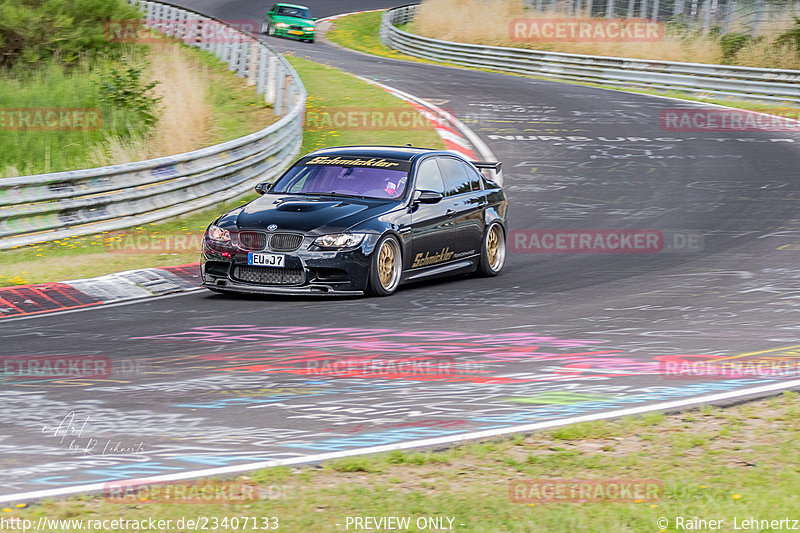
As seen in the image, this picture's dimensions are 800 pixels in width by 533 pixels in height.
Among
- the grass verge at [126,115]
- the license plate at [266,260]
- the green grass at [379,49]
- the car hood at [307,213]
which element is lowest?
the green grass at [379,49]

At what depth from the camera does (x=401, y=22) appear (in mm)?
57438

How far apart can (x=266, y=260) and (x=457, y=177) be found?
3006 millimetres

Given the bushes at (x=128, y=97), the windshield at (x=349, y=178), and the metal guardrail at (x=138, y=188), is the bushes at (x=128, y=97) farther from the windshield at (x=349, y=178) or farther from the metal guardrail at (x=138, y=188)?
the windshield at (x=349, y=178)

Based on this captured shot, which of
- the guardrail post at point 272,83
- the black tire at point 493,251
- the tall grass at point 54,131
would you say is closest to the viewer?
the black tire at point 493,251

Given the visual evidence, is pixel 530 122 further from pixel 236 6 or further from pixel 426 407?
pixel 236 6

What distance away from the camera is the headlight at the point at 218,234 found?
11359 millimetres

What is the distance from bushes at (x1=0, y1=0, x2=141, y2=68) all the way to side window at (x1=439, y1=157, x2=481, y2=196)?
14889 millimetres

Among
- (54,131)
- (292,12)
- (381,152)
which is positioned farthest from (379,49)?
(381,152)

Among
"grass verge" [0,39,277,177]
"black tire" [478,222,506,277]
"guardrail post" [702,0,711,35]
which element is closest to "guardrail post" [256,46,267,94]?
"grass verge" [0,39,277,177]

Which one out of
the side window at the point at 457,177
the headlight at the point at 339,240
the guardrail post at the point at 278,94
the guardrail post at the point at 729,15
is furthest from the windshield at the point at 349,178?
the guardrail post at the point at 729,15

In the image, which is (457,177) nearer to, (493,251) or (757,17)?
(493,251)

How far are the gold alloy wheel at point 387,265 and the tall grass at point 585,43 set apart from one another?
2720cm

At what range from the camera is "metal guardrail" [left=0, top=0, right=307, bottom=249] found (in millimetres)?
13750

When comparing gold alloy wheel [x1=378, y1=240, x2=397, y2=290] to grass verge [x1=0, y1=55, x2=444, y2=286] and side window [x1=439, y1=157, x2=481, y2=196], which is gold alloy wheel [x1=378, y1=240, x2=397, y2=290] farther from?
grass verge [x1=0, y1=55, x2=444, y2=286]
